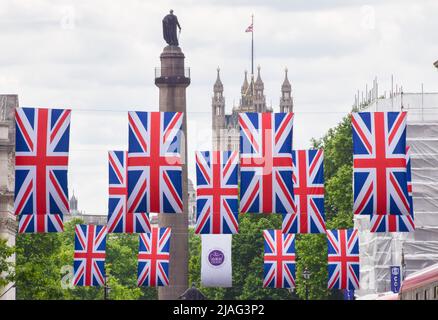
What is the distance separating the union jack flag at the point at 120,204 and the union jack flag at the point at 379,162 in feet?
36.8

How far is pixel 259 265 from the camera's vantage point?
13262cm

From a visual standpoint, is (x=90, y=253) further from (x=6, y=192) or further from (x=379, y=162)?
(x=379, y=162)

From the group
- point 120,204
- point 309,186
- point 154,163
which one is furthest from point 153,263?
point 154,163

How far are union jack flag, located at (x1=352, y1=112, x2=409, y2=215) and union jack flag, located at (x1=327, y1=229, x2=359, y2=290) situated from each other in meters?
18.6

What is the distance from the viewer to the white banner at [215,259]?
7850 cm

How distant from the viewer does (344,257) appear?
72.9m

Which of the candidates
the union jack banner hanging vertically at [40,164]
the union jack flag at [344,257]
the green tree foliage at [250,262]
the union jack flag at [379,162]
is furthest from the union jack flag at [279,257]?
the green tree foliage at [250,262]

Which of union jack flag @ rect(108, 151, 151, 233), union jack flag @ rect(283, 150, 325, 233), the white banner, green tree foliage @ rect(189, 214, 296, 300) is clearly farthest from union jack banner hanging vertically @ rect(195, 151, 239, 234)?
green tree foliage @ rect(189, 214, 296, 300)

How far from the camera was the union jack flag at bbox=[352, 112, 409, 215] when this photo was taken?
177 ft

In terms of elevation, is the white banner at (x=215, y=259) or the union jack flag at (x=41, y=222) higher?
the union jack flag at (x=41, y=222)

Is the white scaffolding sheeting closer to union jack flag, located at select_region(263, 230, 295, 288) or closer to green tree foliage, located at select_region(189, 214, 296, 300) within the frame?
union jack flag, located at select_region(263, 230, 295, 288)

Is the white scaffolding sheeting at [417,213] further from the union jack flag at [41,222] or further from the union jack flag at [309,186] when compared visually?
the union jack flag at [41,222]

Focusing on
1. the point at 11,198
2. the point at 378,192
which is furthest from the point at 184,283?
the point at 378,192
